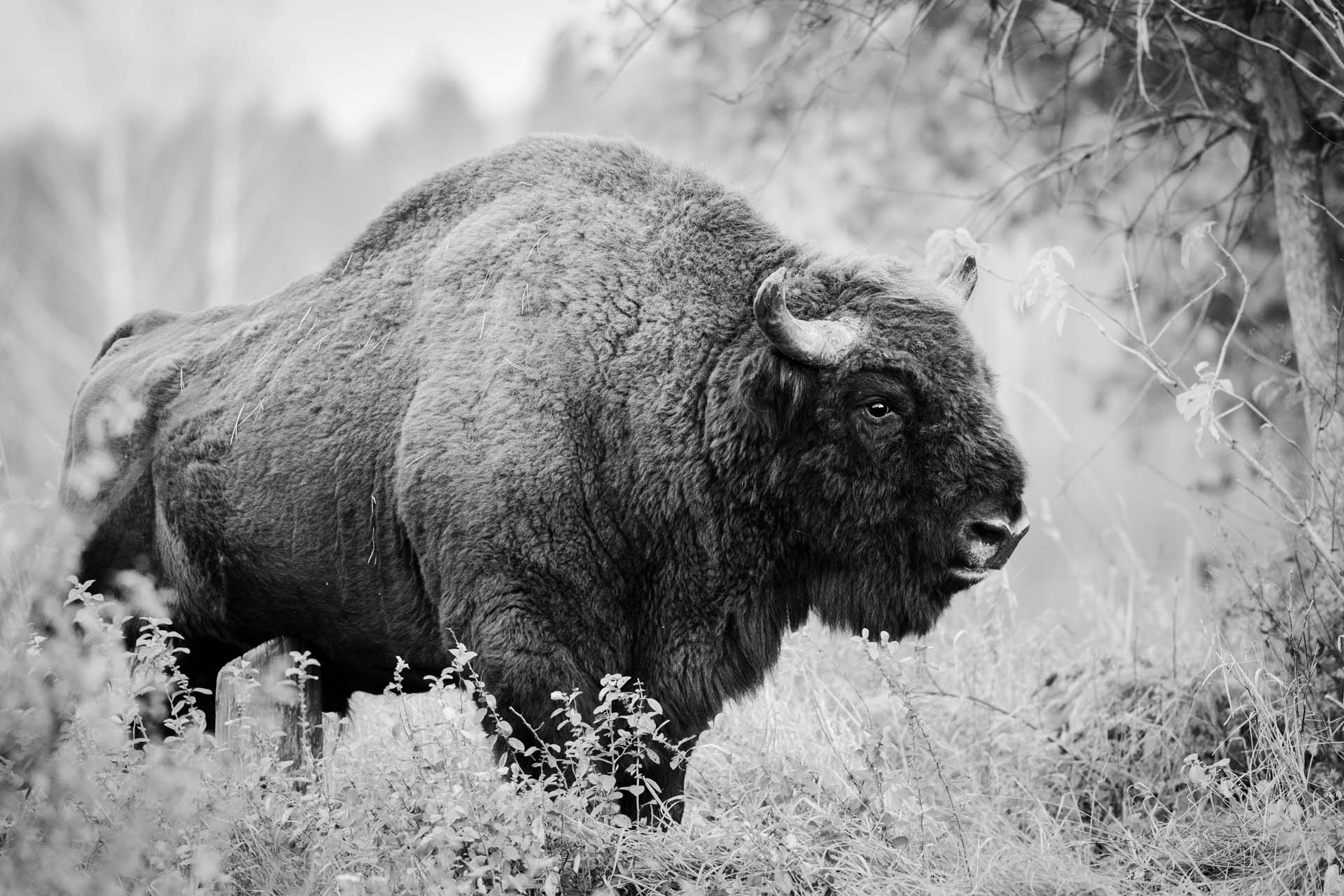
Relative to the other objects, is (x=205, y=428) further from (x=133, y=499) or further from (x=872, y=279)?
(x=872, y=279)

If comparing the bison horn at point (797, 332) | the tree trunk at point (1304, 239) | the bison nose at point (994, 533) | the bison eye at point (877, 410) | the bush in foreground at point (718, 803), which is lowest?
the bush in foreground at point (718, 803)

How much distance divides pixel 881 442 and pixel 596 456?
1014 millimetres

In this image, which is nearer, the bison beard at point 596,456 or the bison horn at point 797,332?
the bison horn at point 797,332

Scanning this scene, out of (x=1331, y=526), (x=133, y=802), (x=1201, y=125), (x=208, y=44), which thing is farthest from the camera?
(x=208, y=44)

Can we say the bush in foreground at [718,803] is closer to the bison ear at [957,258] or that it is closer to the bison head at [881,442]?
the bison head at [881,442]

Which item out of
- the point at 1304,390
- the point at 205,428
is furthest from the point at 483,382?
the point at 1304,390

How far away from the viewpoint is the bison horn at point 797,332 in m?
3.99

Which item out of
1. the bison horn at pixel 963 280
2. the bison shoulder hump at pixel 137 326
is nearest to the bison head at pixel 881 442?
the bison horn at pixel 963 280

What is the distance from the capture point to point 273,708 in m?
4.52

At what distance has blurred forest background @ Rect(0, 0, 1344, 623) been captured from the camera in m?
6.05

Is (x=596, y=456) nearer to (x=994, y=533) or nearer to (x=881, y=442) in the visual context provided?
(x=881, y=442)

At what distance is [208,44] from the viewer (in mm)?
24719

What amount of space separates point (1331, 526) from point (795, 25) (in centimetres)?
351

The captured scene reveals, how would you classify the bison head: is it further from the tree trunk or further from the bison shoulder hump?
the bison shoulder hump
